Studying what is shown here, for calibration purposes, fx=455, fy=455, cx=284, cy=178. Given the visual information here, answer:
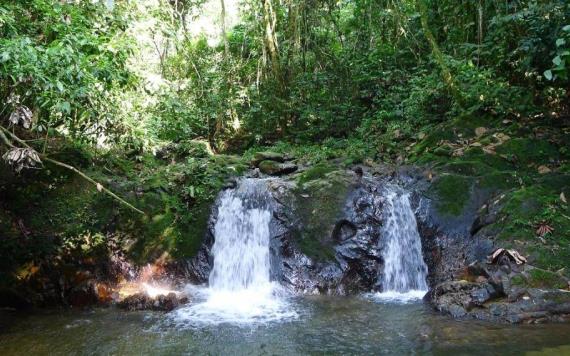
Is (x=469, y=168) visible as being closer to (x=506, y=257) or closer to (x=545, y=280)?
(x=506, y=257)

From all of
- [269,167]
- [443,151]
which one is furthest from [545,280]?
[269,167]

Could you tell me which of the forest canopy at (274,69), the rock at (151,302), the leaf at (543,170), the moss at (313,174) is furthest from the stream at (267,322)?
the forest canopy at (274,69)

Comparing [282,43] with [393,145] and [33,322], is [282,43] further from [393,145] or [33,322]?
[33,322]

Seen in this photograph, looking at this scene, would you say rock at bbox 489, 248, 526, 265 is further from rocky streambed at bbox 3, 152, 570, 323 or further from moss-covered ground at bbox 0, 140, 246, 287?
moss-covered ground at bbox 0, 140, 246, 287

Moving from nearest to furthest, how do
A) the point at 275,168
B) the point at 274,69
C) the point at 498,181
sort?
the point at 498,181, the point at 275,168, the point at 274,69

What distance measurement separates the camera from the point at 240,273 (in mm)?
8109

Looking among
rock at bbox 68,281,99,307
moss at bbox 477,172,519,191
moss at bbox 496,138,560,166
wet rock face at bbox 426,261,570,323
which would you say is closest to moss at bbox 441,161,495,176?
moss at bbox 477,172,519,191

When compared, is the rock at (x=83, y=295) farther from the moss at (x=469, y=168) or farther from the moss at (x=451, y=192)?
the moss at (x=469, y=168)

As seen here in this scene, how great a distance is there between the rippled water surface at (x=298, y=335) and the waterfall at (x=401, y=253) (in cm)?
95

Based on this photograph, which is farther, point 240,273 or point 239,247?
point 239,247

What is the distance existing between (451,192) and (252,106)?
269 inches

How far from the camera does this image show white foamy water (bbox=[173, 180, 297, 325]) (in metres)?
6.46

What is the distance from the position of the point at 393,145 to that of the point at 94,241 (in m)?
6.68

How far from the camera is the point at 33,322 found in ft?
21.0
